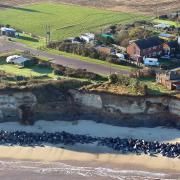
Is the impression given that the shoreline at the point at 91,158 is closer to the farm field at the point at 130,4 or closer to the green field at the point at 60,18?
the green field at the point at 60,18

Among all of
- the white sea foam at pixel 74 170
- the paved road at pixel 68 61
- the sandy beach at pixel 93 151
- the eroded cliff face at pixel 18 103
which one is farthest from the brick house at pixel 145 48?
the white sea foam at pixel 74 170

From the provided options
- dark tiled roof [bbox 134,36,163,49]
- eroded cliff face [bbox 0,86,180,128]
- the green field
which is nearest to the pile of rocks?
eroded cliff face [bbox 0,86,180,128]

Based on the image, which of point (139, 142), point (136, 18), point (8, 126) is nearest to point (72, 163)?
point (139, 142)

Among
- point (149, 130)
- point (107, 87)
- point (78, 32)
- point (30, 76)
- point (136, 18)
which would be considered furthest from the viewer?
point (136, 18)

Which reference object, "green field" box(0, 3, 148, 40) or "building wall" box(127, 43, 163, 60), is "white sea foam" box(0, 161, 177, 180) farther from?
"green field" box(0, 3, 148, 40)

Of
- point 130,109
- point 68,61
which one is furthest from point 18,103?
point 68,61

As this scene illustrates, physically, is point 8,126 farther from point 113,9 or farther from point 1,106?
point 113,9
